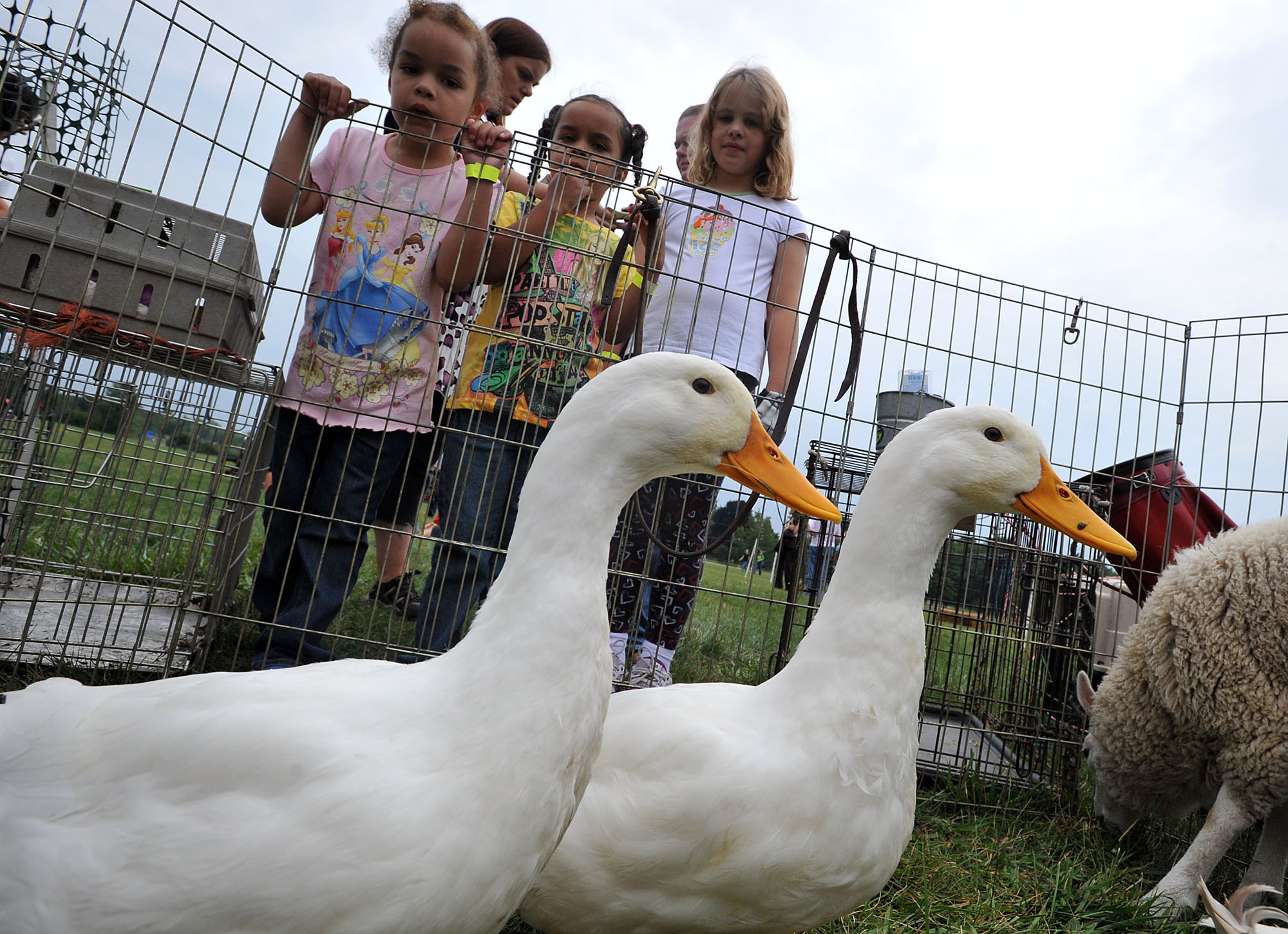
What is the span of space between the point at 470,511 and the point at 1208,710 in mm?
2477

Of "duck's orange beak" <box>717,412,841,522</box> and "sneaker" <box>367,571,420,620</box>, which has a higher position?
"duck's orange beak" <box>717,412,841,522</box>

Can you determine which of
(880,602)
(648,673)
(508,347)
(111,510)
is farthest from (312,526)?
(111,510)

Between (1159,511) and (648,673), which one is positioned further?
(1159,511)

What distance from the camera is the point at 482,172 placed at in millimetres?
2754

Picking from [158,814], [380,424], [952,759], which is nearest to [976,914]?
[952,759]

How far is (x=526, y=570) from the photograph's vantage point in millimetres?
1382

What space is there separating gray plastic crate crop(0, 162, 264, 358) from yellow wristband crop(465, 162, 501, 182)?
76 centimetres

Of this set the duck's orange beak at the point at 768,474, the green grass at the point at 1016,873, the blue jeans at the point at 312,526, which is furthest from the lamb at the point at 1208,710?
the blue jeans at the point at 312,526

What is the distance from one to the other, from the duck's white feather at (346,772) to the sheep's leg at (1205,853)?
86.3 inches

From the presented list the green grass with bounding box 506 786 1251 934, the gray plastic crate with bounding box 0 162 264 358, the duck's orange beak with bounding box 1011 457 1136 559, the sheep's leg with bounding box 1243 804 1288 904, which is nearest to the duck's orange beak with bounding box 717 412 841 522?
the duck's orange beak with bounding box 1011 457 1136 559

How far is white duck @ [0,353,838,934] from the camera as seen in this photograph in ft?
3.63

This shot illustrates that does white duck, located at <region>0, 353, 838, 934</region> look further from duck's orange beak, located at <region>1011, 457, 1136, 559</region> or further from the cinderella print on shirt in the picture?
the cinderella print on shirt

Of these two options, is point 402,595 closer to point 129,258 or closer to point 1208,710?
point 129,258

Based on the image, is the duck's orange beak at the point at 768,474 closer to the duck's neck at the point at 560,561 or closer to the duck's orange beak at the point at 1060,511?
the duck's neck at the point at 560,561
